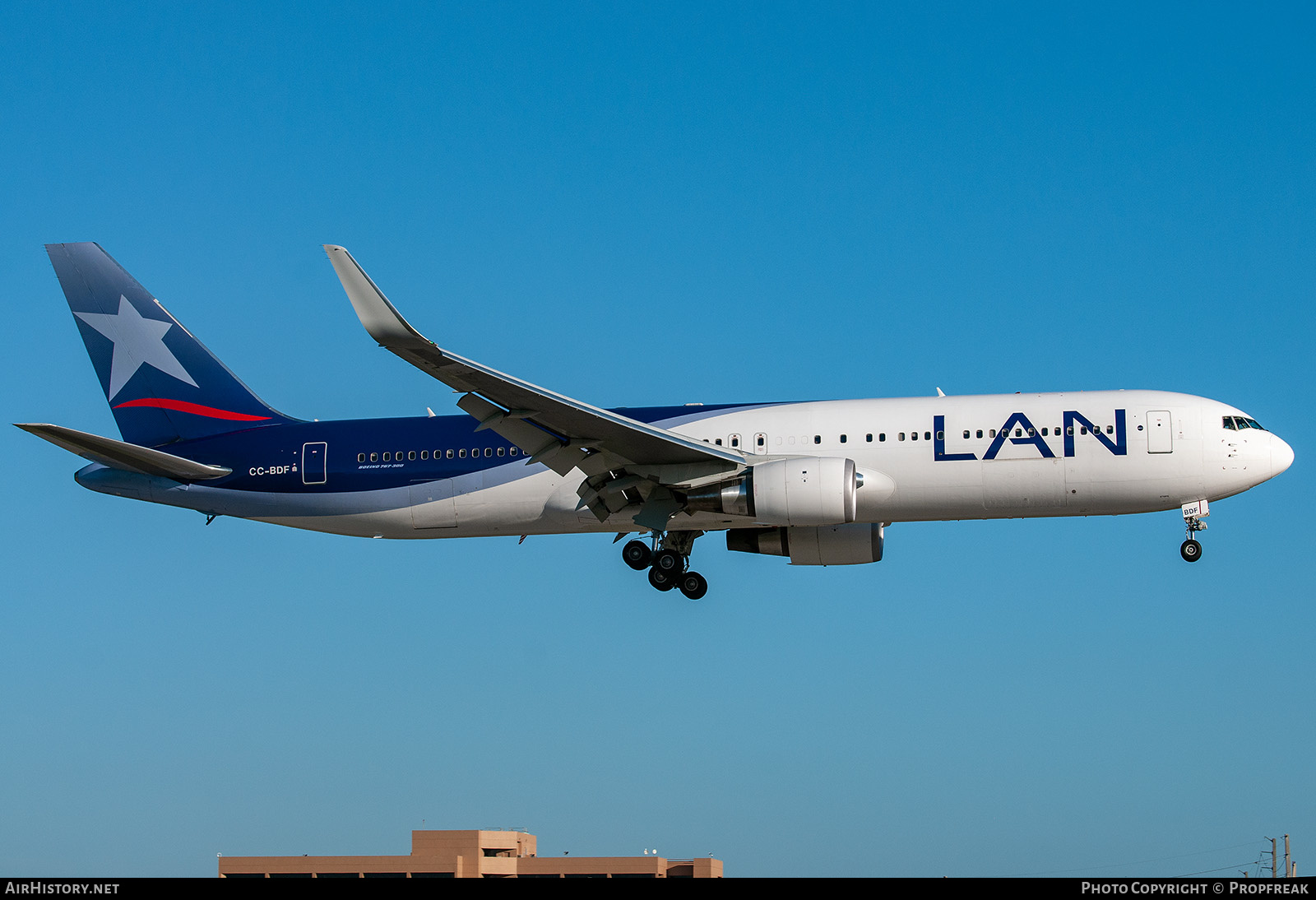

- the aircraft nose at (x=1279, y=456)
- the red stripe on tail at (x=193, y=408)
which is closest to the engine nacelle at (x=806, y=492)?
the aircraft nose at (x=1279, y=456)

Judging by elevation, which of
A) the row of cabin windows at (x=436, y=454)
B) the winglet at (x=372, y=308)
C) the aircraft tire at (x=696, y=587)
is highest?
the winglet at (x=372, y=308)

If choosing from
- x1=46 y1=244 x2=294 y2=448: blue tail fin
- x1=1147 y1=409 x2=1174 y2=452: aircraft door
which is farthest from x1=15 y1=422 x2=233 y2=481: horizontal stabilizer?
x1=1147 y1=409 x2=1174 y2=452: aircraft door

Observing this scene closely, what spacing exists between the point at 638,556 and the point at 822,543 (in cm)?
483

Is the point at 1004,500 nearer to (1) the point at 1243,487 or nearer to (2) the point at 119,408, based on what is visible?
(1) the point at 1243,487

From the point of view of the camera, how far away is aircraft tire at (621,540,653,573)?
35188 mm

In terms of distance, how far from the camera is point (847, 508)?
97.6 feet

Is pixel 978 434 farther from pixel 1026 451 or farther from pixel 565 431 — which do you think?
pixel 565 431

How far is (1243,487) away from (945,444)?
684 centimetres

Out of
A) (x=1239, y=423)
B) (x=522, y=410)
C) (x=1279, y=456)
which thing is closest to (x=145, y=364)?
(x=522, y=410)

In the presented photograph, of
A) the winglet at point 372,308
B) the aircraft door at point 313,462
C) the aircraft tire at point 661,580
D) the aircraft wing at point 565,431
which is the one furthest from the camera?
the aircraft tire at point 661,580

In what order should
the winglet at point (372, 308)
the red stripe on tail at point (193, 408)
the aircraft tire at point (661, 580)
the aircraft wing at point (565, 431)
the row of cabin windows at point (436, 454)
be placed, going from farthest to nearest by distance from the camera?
the red stripe on tail at point (193, 408) → the aircraft tire at point (661, 580) → the row of cabin windows at point (436, 454) → the aircraft wing at point (565, 431) → the winglet at point (372, 308)

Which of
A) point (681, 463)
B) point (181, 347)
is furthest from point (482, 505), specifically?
point (181, 347)

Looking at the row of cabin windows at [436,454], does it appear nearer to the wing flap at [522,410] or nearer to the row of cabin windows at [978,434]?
the wing flap at [522,410]

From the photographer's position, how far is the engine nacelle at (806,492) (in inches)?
1166
